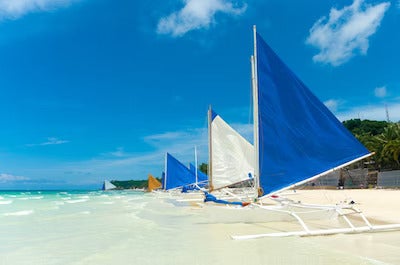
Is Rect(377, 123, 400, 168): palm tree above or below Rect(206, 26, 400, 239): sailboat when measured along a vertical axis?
above

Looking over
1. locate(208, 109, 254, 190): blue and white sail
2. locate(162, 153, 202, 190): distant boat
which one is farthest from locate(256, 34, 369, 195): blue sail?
locate(162, 153, 202, 190): distant boat

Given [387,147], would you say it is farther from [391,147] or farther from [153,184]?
[153,184]

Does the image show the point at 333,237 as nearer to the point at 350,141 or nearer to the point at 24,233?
the point at 350,141

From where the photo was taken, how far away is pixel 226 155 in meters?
19.1

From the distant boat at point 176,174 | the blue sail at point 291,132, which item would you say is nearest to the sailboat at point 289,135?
the blue sail at point 291,132

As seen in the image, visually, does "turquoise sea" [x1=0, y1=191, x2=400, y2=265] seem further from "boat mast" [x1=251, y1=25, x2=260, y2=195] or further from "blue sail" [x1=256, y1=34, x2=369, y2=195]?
"blue sail" [x1=256, y1=34, x2=369, y2=195]

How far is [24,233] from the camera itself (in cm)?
1405

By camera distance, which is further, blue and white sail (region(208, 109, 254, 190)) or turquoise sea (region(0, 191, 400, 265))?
blue and white sail (region(208, 109, 254, 190))

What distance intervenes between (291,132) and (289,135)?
4.2 inches

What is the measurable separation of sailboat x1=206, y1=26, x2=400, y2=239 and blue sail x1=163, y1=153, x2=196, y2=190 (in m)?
33.5

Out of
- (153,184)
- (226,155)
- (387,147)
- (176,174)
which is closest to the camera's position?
(226,155)

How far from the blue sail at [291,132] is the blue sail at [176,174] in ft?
110

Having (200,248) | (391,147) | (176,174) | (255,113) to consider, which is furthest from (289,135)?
(391,147)

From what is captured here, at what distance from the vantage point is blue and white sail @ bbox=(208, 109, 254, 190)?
1852cm
